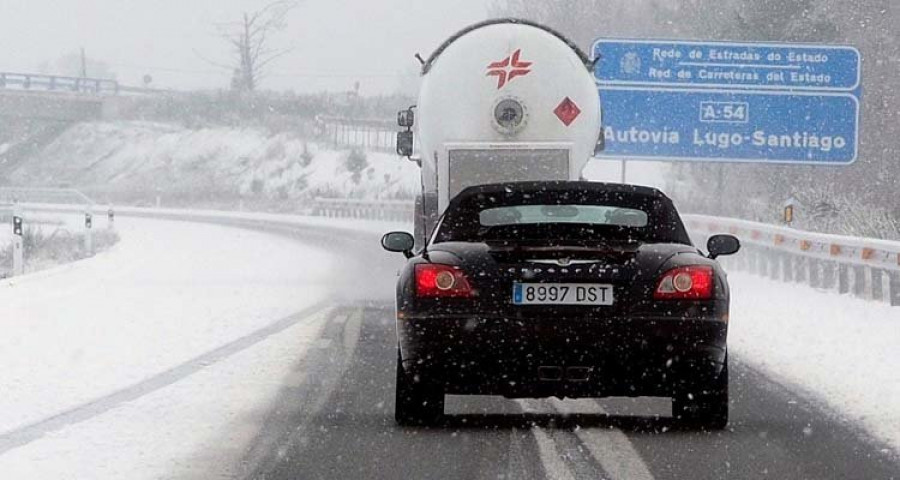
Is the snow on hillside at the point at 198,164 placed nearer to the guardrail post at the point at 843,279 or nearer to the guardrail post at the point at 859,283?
the guardrail post at the point at 843,279

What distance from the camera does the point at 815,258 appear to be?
20.4m

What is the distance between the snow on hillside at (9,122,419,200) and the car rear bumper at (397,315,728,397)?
67.1 meters

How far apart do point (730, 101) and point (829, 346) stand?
16.2 metres

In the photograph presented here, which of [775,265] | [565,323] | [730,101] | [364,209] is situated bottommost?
[364,209]

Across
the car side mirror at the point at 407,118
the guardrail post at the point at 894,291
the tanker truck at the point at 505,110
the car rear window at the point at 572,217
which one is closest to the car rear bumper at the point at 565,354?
the car rear window at the point at 572,217

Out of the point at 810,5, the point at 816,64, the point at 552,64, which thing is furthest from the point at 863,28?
the point at 552,64

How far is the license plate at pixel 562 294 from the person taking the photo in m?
7.89

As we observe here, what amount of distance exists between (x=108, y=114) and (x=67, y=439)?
280ft

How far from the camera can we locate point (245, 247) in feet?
107

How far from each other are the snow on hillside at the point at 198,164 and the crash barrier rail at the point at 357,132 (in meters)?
1.42

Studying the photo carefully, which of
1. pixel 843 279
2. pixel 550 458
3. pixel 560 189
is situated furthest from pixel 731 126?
pixel 550 458

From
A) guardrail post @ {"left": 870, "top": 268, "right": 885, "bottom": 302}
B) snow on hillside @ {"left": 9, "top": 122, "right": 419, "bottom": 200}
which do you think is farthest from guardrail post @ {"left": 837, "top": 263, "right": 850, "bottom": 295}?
snow on hillside @ {"left": 9, "top": 122, "right": 419, "bottom": 200}

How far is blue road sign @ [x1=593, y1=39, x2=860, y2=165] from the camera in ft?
92.5

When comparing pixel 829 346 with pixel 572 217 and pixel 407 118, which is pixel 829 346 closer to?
pixel 572 217
